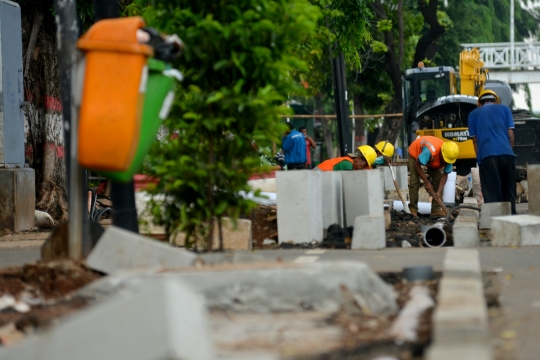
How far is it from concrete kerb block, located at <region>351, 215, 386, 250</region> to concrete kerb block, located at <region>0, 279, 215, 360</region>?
22.4 feet

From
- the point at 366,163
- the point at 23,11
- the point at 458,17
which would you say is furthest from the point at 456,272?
the point at 458,17

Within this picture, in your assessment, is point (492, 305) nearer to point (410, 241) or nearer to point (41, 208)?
point (410, 241)

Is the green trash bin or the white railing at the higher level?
the white railing

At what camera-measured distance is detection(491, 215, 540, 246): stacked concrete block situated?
1050cm

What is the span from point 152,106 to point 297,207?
452cm

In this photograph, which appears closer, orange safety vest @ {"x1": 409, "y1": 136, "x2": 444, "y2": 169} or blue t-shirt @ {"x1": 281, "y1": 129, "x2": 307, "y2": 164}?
orange safety vest @ {"x1": 409, "y1": 136, "x2": 444, "y2": 169}

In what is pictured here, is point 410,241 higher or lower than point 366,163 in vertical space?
lower

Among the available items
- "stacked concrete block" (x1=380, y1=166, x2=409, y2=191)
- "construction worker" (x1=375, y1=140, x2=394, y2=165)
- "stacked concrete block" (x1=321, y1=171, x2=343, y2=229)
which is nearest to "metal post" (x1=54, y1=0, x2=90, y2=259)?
"stacked concrete block" (x1=321, y1=171, x2=343, y2=229)

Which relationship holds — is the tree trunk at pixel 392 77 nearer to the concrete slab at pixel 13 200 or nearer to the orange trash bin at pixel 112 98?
the concrete slab at pixel 13 200

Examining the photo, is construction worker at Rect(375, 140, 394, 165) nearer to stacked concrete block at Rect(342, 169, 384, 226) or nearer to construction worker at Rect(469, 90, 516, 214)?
construction worker at Rect(469, 90, 516, 214)

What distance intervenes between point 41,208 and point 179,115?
25.5ft

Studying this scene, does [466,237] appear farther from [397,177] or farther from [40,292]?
[397,177]

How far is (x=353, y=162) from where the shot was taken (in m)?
16.4

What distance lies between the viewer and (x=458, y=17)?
147 ft
